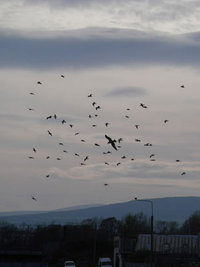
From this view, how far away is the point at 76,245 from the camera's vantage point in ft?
607

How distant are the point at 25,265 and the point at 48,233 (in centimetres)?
10138

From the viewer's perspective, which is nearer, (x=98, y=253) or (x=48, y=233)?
(x=98, y=253)

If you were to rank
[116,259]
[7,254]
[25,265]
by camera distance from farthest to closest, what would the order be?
[116,259]
[7,254]
[25,265]

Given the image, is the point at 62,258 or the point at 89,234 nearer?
the point at 62,258

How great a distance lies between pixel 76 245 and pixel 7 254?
5994 centimetres

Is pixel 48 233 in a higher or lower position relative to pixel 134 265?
higher

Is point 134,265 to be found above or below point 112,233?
below

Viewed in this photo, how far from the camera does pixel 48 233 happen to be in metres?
196

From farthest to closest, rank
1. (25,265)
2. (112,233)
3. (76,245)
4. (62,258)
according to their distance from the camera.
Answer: (112,233) < (76,245) < (62,258) < (25,265)

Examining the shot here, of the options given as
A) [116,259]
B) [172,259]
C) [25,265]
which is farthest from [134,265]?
[25,265]

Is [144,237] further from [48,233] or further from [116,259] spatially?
[48,233]

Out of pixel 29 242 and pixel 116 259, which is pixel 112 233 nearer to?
pixel 29 242

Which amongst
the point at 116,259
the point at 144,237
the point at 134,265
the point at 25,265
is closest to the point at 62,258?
the point at 144,237

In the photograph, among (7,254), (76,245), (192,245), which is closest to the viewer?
(7,254)
